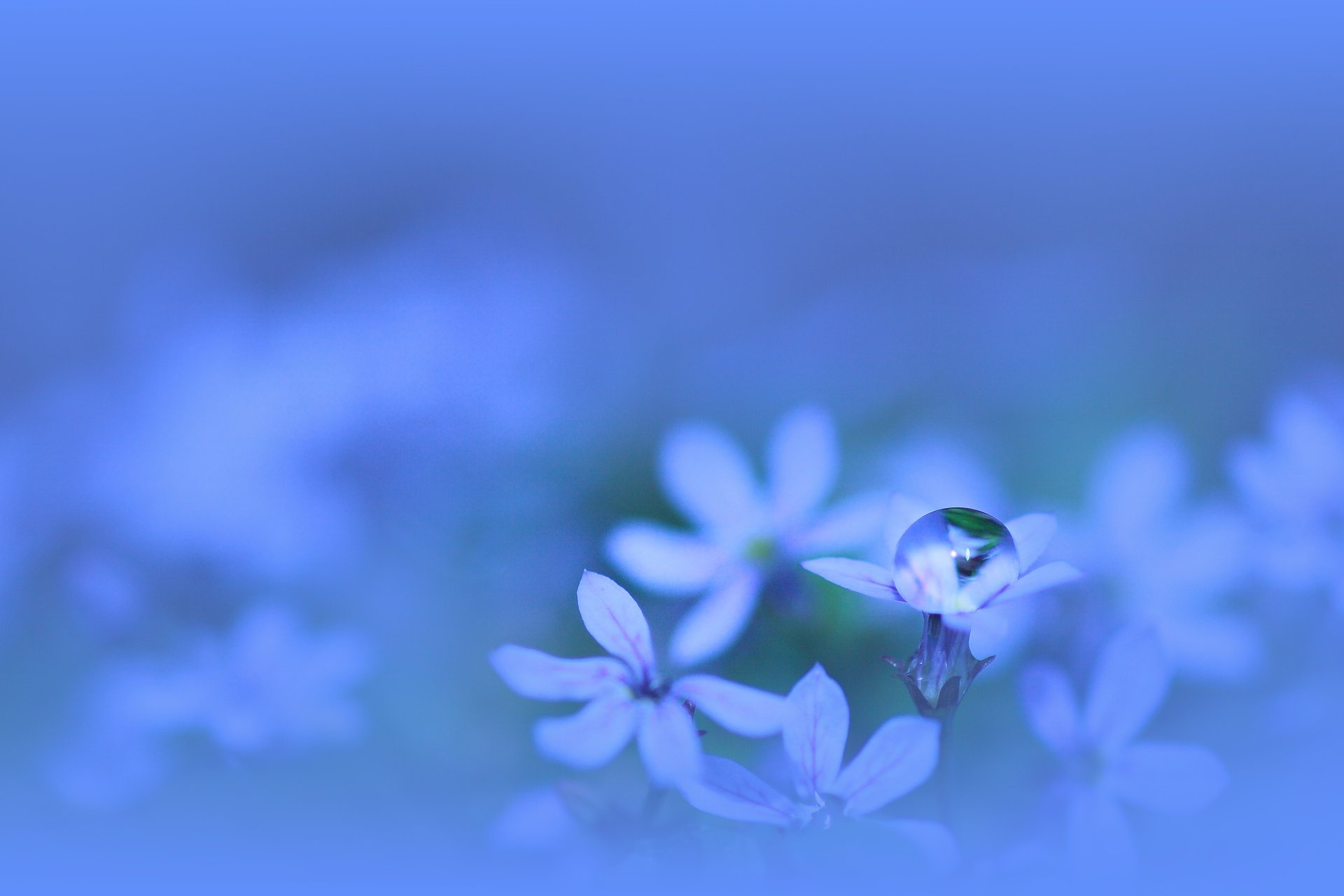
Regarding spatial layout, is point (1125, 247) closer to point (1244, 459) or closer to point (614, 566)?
point (1244, 459)

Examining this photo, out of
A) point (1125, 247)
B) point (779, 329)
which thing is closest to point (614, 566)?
point (779, 329)

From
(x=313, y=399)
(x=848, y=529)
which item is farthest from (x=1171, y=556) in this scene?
(x=313, y=399)

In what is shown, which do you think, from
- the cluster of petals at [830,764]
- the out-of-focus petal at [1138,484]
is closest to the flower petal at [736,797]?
the cluster of petals at [830,764]

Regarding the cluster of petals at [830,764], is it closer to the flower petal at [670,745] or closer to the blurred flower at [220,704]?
the flower petal at [670,745]

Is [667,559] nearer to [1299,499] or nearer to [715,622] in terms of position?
[715,622]

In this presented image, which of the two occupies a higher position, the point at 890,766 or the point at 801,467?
the point at 801,467

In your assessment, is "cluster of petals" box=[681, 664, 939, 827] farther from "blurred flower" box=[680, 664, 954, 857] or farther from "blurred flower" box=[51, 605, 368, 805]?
"blurred flower" box=[51, 605, 368, 805]
